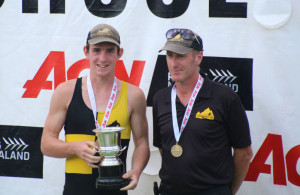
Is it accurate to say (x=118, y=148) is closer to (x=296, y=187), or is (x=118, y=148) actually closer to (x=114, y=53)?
(x=114, y=53)

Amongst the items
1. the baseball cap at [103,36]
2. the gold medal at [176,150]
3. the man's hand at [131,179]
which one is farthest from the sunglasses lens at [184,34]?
the man's hand at [131,179]

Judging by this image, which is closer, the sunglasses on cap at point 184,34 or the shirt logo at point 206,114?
the shirt logo at point 206,114

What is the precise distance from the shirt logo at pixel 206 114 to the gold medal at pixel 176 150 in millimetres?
Result: 231

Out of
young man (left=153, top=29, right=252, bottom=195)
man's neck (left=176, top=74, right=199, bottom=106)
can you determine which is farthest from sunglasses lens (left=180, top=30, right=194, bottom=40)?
man's neck (left=176, top=74, right=199, bottom=106)

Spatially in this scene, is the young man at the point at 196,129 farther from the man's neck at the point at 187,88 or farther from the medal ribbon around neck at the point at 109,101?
the medal ribbon around neck at the point at 109,101

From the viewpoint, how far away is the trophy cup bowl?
2760 mm

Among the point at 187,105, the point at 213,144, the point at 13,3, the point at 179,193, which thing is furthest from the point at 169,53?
the point at 13,3

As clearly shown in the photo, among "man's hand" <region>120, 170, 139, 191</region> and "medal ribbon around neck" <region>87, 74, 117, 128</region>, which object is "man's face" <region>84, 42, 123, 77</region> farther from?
"man's hand" <region>120, 170, 139, 191</region>

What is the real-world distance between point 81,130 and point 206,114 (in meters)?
0.86

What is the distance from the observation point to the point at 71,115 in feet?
9.93

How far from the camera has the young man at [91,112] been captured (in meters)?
3.01

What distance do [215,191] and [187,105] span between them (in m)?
0.58

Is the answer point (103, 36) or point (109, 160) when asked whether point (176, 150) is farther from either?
point (103, 36)

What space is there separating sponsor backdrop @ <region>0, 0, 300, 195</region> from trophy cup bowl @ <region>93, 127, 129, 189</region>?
1.11 metres
